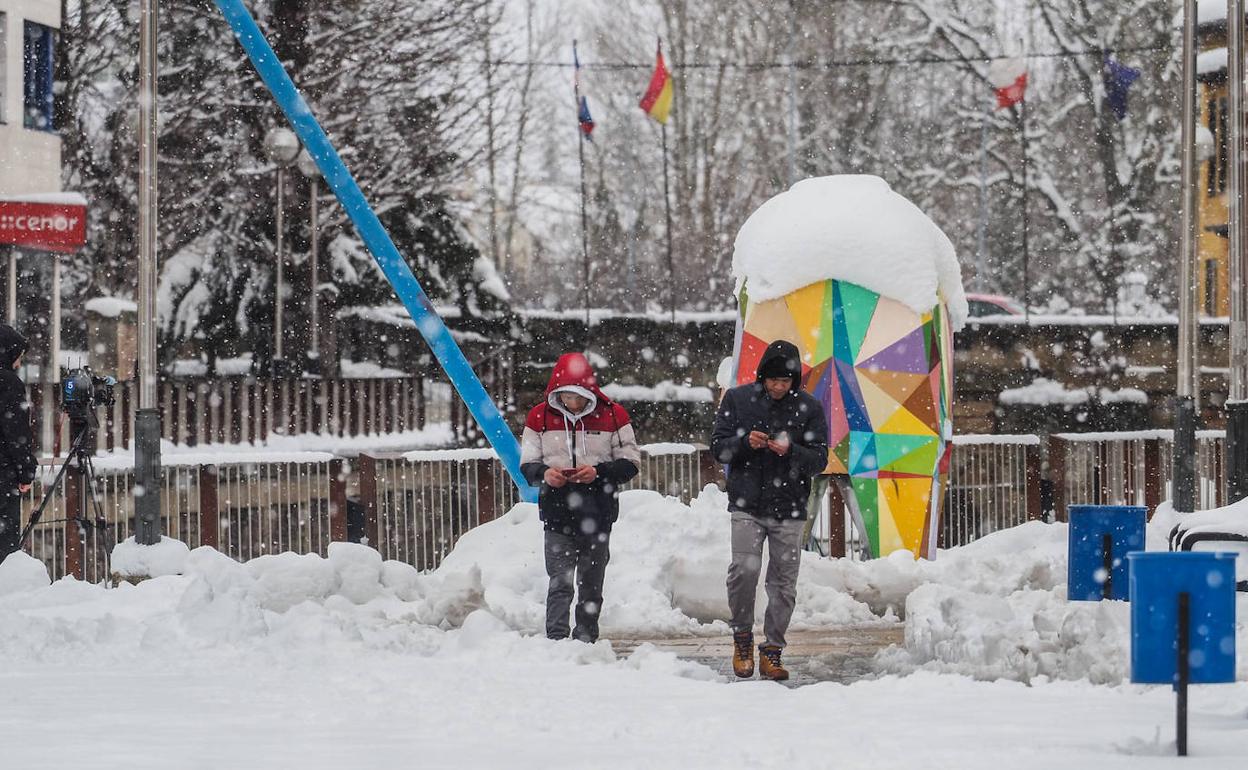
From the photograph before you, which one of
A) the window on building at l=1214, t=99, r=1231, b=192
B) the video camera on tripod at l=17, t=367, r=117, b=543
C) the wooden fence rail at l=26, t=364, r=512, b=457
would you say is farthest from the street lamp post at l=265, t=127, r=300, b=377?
the window on building at l=1214, t=99, r=1231, b=192

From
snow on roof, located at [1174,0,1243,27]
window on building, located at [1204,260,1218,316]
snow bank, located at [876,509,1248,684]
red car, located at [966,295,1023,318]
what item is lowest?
snow bank, located at [876,509,1248,684]

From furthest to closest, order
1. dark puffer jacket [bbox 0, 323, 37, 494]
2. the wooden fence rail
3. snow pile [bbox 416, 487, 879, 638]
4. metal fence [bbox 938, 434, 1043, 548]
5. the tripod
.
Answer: the wooden fence rail
metal fence [bbox 938, 434, 1043, 548]
the tripod
dark puffer jacket [bbox 0, 323, 37, 494]
snow pile [bbox 416, 487, 879, 638]

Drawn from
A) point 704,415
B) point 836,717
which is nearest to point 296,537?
point 836,717

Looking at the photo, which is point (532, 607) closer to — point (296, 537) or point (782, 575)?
point (782, 575)

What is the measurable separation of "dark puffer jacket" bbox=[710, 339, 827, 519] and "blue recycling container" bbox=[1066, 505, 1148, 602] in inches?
70.5

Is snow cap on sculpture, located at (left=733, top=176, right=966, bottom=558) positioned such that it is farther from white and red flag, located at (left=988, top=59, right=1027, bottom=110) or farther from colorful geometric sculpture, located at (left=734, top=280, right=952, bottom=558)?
white and red flag, located at (left=988, top=59, right=1027, bottom=110)

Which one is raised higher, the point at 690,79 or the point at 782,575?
the point at 690,79

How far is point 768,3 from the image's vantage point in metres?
48.0

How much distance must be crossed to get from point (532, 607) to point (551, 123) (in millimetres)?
38514

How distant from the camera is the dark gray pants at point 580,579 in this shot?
33.3 feet

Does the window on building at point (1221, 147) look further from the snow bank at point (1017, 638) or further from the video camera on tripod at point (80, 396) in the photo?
the video camera on tripod at point (80, 396)

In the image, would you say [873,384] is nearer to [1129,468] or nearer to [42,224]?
[1129,468]

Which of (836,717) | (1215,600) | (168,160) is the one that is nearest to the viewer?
(1215,600)

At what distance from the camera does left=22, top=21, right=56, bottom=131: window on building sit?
29.4 m
